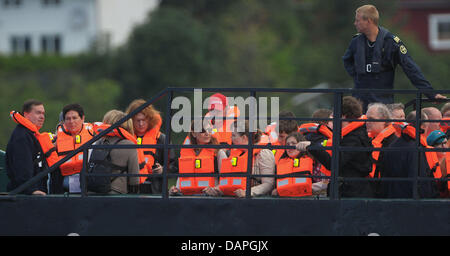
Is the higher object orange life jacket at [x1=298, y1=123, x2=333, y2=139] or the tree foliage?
the tree foliage

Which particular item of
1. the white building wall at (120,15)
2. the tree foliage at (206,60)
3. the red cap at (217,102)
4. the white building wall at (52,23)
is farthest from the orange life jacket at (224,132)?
the white building wall at (52,23)

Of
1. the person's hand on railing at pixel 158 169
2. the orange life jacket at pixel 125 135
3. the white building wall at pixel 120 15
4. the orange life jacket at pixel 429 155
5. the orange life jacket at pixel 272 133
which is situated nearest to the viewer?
the orange life jacket at pixel 429 155

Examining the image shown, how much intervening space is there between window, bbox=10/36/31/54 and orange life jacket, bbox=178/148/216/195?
50.6 meters

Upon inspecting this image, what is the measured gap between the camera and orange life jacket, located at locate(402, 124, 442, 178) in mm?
7164

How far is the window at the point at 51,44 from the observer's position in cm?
5600

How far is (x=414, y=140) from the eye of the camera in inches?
283

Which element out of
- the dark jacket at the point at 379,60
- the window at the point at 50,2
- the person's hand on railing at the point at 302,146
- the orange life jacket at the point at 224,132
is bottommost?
the person's hand on railing at the point at 302,146

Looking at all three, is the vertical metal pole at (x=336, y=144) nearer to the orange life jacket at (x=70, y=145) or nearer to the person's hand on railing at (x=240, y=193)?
the person's hand on railing at (x=240, y=193)

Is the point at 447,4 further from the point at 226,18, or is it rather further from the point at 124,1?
the point at 124,1

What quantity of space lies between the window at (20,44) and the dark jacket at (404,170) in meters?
51.1

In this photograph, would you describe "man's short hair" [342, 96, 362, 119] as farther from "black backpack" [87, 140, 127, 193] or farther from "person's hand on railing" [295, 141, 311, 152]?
"black backpack" [87, 140, 127, 193]

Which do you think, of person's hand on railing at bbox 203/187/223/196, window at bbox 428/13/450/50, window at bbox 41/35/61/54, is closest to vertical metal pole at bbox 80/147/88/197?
person's hand on railing at bbox 203/187/223/196

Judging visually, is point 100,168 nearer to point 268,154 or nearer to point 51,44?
point 268,154
